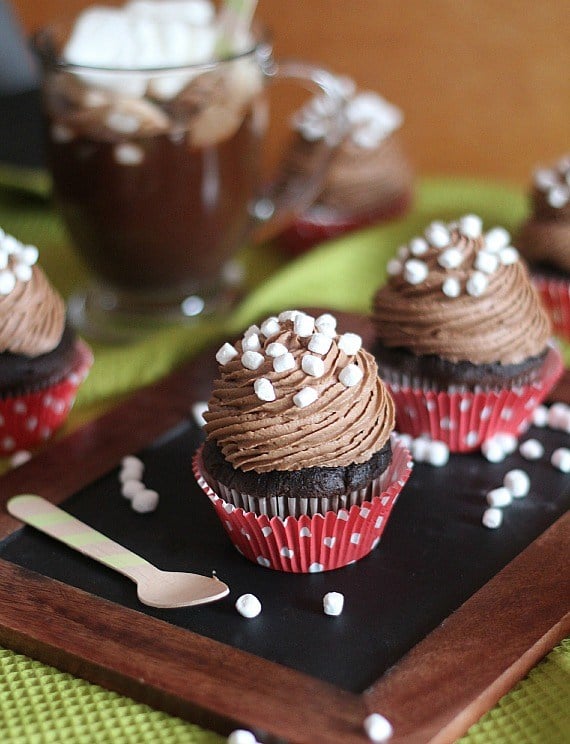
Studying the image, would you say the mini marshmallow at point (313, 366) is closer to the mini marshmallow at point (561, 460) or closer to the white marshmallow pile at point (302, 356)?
the white marshmallow pile at point (302, 356)

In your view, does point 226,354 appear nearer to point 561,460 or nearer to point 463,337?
point 463,337

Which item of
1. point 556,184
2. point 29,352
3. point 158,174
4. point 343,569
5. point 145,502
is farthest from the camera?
point 556,184

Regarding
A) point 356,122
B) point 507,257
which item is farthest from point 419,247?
point 356,122

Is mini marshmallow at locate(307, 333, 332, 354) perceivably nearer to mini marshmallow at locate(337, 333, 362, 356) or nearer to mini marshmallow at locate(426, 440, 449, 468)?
mini marshmallow at locate(337, 333, 362, 356)

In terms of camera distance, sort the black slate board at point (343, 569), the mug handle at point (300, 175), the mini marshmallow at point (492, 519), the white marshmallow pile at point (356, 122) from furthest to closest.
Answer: the white marshmallow pile at point (356, 122), the mug handle at point (300, 175), the mini marshmallow at point (492, 519), the black slate board at point (343, 569)

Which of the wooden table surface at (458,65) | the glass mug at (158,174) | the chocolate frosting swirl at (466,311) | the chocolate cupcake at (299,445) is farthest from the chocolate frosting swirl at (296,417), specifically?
the wooden table surface at (458,65)

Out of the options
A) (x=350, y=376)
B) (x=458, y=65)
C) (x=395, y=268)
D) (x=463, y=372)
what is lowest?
(x=458, y=65)

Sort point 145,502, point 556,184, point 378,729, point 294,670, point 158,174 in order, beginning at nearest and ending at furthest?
1. point 378,729
2. point 294,670
3. point 145,502
4. point 158,174
5. point 556,184

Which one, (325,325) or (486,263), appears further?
(486,263)
